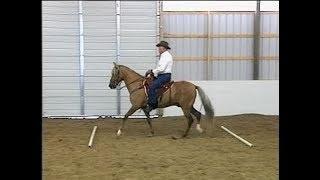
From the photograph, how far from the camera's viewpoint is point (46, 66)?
13.5 meters

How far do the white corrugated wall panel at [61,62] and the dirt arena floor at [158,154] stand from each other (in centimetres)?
219

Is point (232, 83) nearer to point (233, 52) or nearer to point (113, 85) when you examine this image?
point (233, 52)

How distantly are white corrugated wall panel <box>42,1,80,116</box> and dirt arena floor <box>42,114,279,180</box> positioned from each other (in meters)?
2.19

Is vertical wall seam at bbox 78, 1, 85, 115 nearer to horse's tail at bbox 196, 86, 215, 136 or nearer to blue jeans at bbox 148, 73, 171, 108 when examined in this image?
blue jeans at bbox 148, 73, 171, 108

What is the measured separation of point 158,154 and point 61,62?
7360mm

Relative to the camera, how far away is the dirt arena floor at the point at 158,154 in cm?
586

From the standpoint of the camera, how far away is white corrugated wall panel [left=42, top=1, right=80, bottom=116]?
1347 cm

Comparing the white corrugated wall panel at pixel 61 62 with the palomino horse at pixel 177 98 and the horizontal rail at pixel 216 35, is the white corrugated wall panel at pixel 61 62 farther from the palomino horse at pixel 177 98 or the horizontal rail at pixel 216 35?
the palomino horse at pixel 177 98

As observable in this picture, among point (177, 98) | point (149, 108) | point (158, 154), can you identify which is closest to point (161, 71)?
point (177, 98)

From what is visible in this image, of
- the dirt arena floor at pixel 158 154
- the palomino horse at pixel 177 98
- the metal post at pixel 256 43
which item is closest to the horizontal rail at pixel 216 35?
the metal post at pixel 256 43

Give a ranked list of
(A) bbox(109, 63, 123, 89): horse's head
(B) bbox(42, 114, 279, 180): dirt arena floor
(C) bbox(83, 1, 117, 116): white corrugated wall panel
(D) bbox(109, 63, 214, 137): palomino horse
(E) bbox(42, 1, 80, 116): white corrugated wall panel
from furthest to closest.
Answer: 1. (C) bbox(83, 1, 117, 116): white corrugated wall panel
2. (E) bbox(42, 1, 80, 116): white corrugated wall panel
3. (A) bbox(109, 63, 123, 89): horse's head
4. (D) bbox(109, 63, 214, 137): palomino horse
5. (B) bbox(42, 114, 279, 180): dirt arena floor

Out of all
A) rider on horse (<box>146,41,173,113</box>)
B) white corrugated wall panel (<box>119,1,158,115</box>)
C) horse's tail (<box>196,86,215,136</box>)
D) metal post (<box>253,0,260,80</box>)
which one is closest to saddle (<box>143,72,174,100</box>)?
rider on horse (<box>146,41,173,113</box>)

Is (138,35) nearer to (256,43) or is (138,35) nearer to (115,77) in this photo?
(256,43)

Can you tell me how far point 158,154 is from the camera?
729 centimetres
